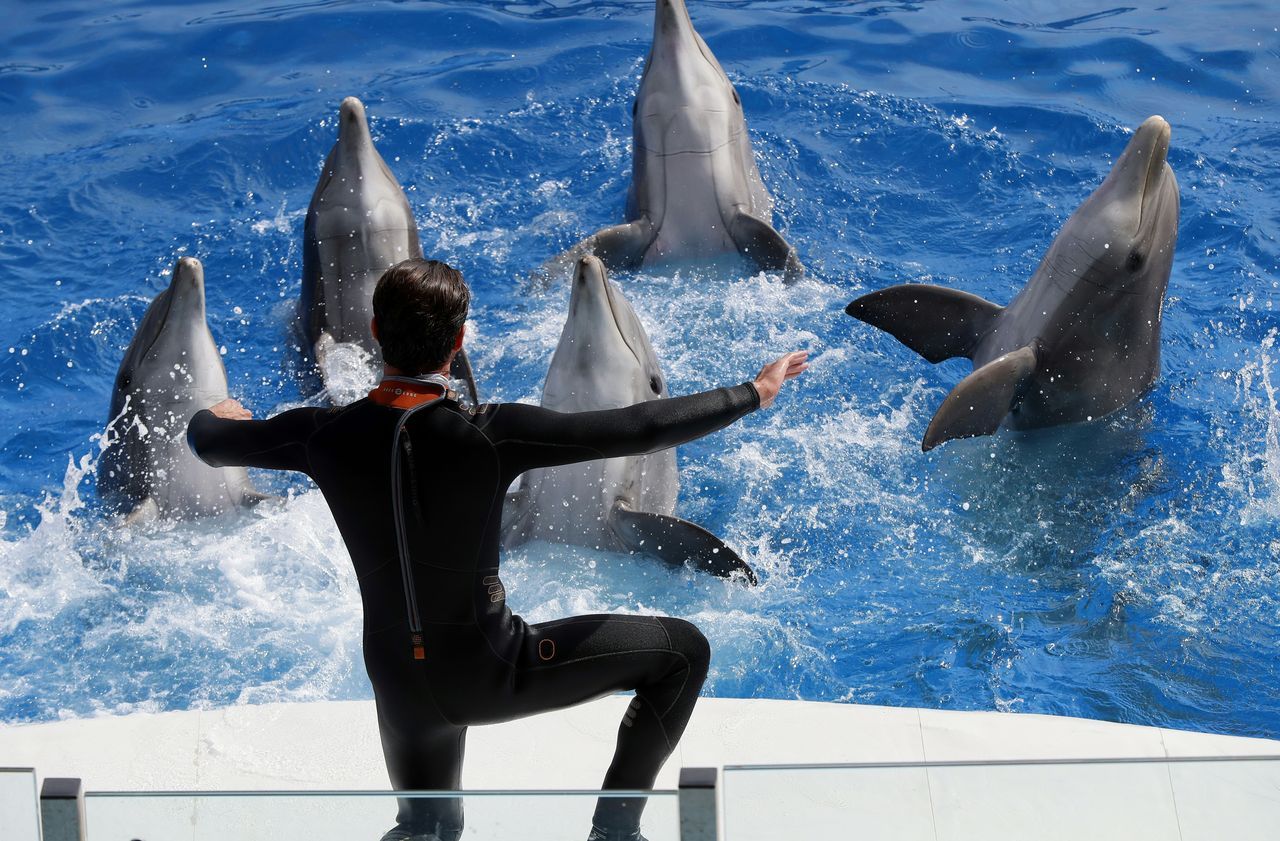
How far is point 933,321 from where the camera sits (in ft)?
23.5

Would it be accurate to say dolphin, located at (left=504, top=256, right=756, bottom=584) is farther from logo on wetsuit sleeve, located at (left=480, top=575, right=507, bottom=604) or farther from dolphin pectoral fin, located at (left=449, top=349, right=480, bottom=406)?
logo on wetsuit sleeve, located at (left=480, top=575, right=507, bottom=604)

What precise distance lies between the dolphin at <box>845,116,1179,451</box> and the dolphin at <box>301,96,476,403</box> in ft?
9.55

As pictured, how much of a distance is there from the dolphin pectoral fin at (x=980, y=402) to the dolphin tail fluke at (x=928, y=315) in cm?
62

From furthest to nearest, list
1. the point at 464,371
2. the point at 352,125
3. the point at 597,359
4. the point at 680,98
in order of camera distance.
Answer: the point at 680,98 < the point at 352,125 < the point at 464,371 < the point at 597,359

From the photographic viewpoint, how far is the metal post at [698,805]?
2805 millimetres

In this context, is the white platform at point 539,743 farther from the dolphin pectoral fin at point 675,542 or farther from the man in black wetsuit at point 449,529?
the man in black wetsuit at point 449,529

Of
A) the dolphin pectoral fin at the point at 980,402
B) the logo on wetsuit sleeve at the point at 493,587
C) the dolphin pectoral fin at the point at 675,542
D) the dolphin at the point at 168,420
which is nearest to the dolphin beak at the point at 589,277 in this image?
the dolphin pectoral fin at the point at 675,542

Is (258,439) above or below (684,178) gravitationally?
below

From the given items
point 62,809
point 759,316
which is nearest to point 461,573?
point 62,809

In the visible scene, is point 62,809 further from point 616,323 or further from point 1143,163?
point 1143,163

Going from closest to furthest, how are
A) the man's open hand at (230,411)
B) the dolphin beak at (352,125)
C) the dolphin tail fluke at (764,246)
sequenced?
the man's open hand at (230,411)
the dolphin beak at (352,125)
the dolphin tail fluke at (764,246)

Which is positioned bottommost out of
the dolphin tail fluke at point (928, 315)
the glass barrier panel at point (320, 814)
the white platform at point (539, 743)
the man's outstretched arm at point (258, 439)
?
the white platform at point (539, 743)

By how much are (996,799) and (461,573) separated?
1419mm

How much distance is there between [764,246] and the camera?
340 inches
